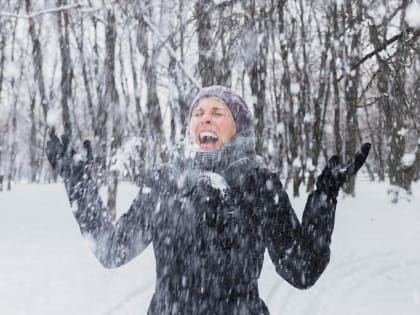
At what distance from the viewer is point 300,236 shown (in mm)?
1691

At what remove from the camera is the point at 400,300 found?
5.93 metres

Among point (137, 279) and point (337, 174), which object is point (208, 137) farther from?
point (137, 279)

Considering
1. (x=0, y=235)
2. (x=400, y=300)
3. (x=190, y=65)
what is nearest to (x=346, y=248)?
(x=400, y=300)

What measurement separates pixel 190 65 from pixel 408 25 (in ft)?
14.6

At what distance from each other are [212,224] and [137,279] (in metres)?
4.78

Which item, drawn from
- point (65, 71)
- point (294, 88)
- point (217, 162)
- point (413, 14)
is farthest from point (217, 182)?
point (294, 88)

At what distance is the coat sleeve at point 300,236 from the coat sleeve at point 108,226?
16.9 inches

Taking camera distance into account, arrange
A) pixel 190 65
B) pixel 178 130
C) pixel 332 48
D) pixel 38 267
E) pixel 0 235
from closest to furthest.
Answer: pixel 38 267 → pixel 178 130 → pixel 0 235 → pixel 190 65 → pixel 332 48

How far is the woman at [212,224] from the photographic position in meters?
1.68

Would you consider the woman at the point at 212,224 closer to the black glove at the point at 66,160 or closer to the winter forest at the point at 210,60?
the black glove at the point at 66,160

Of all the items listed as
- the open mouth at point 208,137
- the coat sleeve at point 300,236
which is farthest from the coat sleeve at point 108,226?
the coat sleeve at point 300,236

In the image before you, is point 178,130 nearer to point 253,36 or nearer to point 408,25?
point 253,36

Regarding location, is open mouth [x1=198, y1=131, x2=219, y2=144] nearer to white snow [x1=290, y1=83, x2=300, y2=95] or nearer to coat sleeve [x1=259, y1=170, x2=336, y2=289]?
coat sleeve [x1=259, y1=170, x2=336, y2=289]

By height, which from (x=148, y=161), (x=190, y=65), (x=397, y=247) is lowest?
(x=397, y=247)
